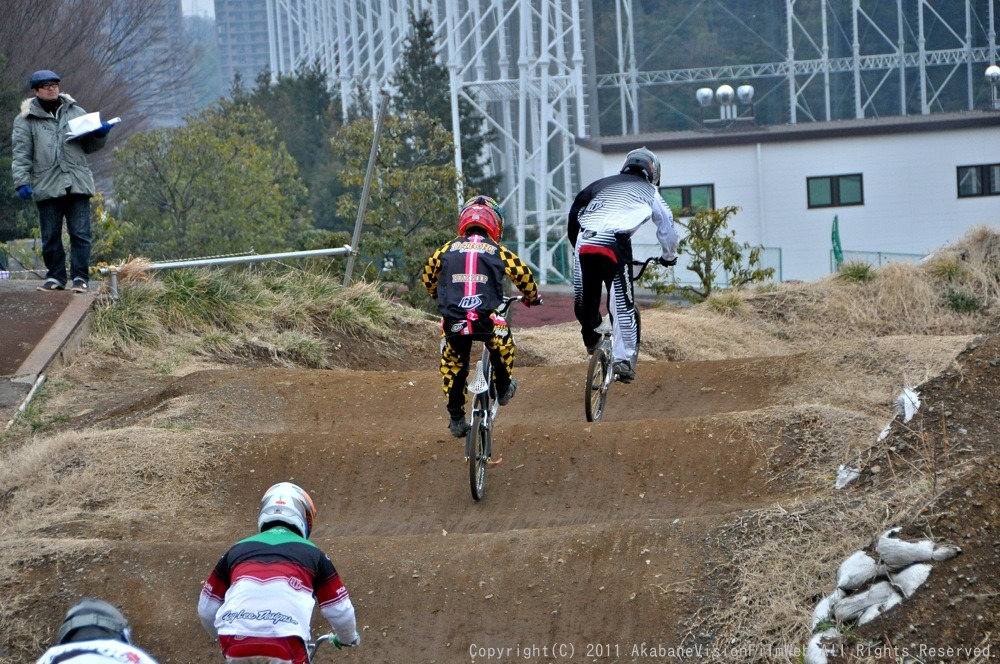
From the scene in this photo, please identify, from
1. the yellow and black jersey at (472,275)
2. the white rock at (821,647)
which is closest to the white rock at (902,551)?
the white rock at (821,647)

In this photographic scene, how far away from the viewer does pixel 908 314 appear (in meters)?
18.1

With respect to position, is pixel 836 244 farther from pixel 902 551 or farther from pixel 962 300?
pixel 902 551

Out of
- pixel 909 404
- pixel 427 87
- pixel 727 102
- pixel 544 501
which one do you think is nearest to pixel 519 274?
pixel 544 501

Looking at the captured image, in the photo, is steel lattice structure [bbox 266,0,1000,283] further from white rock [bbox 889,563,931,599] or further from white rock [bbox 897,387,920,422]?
white rock [bbox 889,563,931,599]

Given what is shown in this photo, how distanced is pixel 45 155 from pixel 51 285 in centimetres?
161

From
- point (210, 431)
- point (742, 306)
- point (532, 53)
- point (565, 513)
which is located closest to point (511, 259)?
point (565, 513)

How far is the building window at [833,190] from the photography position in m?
32.1

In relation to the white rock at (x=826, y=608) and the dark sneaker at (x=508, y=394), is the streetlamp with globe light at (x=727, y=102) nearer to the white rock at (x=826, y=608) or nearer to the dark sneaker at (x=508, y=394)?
the dark sneaker at (x=508, y=394)

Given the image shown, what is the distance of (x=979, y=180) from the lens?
32344 mm

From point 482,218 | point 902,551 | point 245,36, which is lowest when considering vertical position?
point 902,551

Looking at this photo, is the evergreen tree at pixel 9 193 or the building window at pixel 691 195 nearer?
the evergreen tree at pixel 9 193

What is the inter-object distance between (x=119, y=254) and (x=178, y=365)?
17.5 metres

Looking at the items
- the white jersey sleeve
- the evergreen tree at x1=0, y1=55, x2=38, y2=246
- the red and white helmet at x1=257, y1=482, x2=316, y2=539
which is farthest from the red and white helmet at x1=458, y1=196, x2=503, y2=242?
the evergreen tree at x1=0, y1=55, x2=38, y2=246

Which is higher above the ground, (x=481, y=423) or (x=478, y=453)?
(x=481, y=423)
